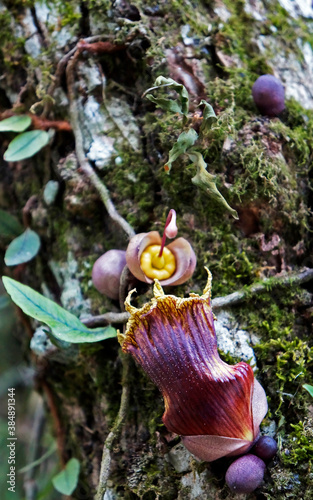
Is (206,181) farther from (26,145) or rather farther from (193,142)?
(26,145)

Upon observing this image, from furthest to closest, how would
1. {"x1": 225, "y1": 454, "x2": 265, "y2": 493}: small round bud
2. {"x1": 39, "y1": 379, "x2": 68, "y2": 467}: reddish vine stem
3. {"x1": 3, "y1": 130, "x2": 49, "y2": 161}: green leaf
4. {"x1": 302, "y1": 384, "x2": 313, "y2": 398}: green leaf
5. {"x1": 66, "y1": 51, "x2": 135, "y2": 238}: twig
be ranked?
{"x1": 39, "y1": 379, "x2": 68, "y2": 467}: reddish vine stem, {"x1": 3, "y1": 130, "x2": 49, "y2": 161}: green leaf, {"x1": 66, "y1": 51, "x2": 135, "y2": 238}: twig, {"x1": 302, "y1": 384, "x2": 313, "y2": 398}: green leaf, {"x1": 225, "y1": 454, "x2": 265, "y2": 493}: small round bud

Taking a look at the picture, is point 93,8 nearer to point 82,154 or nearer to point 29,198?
point 82,154

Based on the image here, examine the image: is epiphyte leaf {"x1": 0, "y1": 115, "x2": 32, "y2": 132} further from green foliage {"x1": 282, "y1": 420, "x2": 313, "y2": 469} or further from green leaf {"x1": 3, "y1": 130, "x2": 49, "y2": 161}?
green foliage {"x1": 282, "y1": 420, "x2": 313, "y2": 469}

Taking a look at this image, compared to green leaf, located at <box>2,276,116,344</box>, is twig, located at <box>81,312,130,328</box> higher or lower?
lower

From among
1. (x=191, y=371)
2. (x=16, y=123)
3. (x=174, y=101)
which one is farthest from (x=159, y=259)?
(x=16, y=123)

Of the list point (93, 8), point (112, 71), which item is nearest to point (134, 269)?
point (112, 71)

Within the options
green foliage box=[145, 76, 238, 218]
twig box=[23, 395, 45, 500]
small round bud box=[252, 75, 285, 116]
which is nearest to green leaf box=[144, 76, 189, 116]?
green foliage box=[145, 76, 238, 218]
